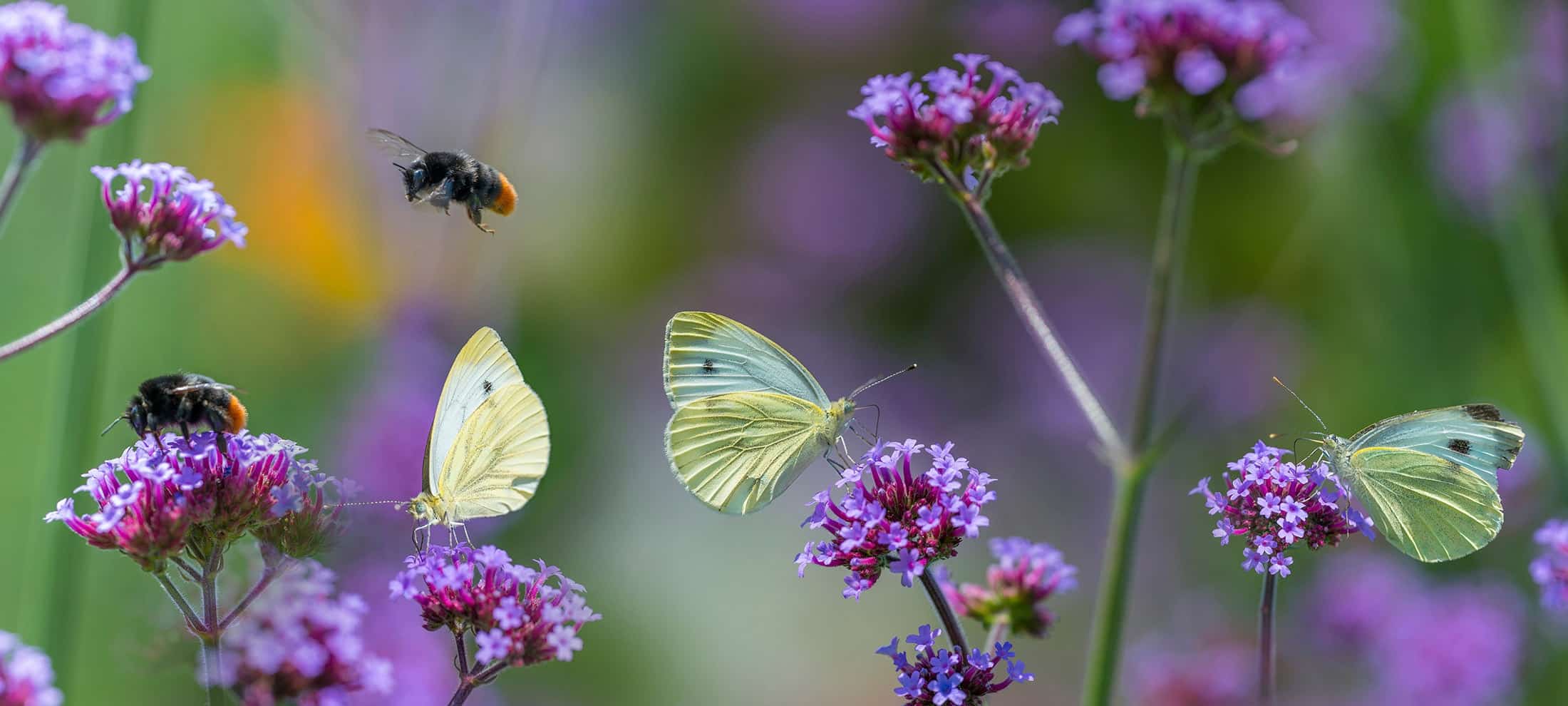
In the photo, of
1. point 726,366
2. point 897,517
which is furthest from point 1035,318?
point 726,366

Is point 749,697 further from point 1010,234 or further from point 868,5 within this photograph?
point 868,5

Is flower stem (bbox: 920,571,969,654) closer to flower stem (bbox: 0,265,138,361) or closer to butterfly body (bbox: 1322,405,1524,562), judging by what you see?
butterfly body (bbox: 1322,405,1524,562)

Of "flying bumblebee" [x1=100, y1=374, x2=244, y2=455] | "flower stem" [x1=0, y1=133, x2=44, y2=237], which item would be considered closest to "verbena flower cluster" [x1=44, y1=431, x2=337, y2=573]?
"flying bumblebee" [x1=100, y1=374, x2=244, y2=455]

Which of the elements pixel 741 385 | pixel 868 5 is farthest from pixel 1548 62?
pixel 741 385

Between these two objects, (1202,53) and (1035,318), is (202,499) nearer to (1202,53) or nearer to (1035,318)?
(1035,318)

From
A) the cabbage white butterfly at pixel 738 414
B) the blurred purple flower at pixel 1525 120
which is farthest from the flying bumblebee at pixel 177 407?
the blurred purple flower at pixel 1525 120

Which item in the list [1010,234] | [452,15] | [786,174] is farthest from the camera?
[786,174]
